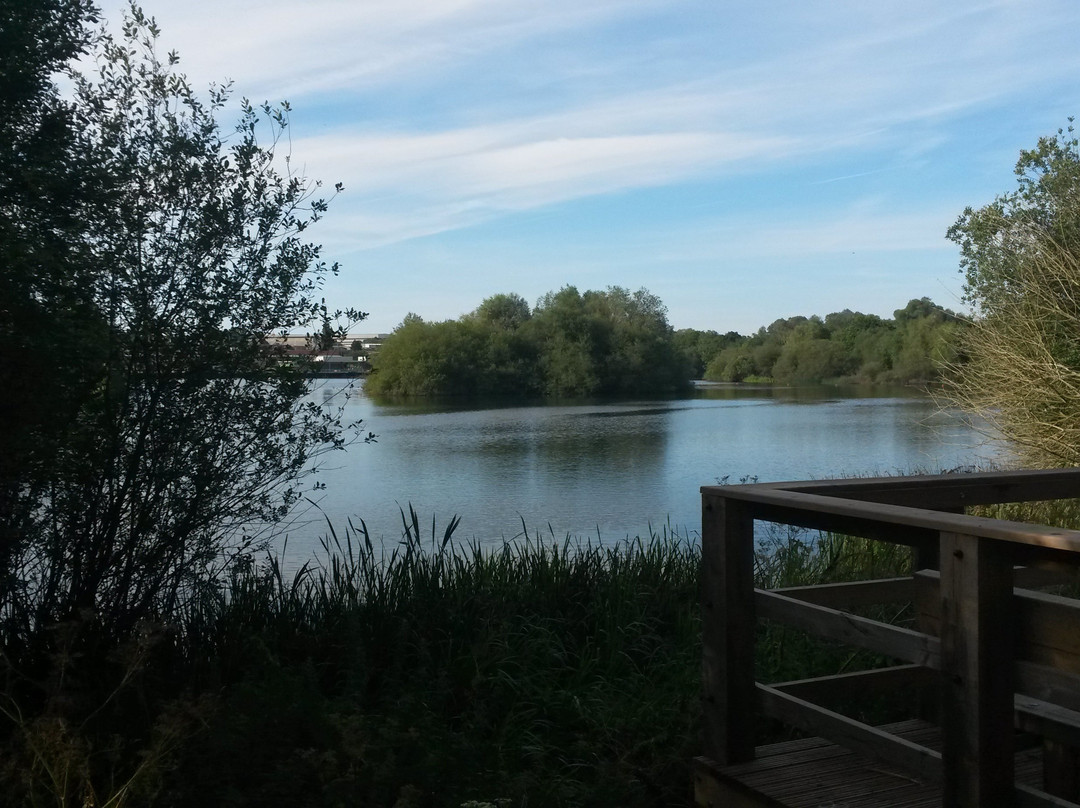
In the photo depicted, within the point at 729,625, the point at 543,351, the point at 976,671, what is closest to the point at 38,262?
the point at 729,625

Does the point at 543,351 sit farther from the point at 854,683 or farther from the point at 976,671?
the point at 976,671

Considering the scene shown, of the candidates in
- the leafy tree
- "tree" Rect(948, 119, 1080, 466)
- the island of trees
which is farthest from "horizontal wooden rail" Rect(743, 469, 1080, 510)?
the island of trees

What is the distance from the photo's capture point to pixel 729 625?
272 cm

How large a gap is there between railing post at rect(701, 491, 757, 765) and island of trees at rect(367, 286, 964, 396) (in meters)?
29.9

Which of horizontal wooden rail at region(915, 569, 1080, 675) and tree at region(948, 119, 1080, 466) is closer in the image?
horizontal wooden rail at region(915, 569, 1080, 675)

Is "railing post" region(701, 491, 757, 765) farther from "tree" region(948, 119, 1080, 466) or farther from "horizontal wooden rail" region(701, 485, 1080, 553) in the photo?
"tree" region(948, 119, 1080, 466)

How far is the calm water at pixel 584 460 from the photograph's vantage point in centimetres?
1220

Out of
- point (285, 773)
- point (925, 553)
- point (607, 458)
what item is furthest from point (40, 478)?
point (607, 458)

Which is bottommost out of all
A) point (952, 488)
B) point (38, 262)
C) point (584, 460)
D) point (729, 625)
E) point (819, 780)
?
point (584, 460)

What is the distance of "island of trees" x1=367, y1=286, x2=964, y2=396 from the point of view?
36725 millimetres

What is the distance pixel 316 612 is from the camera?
5023 mm

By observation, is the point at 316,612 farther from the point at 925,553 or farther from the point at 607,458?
the point at 607,458

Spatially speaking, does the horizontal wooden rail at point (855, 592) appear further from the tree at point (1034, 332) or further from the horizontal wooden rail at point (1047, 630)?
the tree at point (1034, 332)

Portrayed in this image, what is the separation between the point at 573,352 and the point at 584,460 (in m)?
24.4
